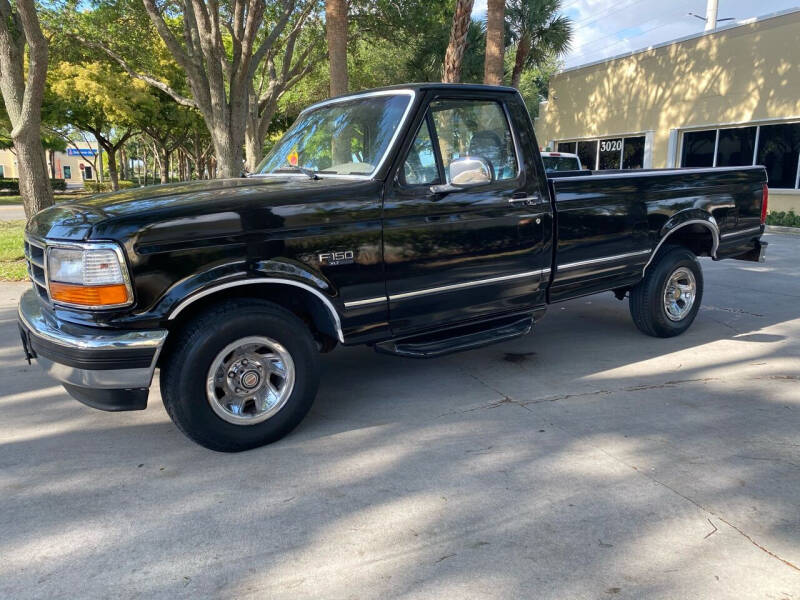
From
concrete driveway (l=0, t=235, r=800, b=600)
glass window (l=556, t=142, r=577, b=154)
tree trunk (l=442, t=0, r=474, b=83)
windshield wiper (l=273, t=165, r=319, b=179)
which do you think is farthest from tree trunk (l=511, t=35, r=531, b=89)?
windshield wiper (l=273, t=165, r=319, b=179)

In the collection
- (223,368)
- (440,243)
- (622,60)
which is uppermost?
(622,60)

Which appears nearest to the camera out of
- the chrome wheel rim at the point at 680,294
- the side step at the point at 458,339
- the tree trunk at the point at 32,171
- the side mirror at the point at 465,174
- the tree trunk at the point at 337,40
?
the side mirror at the point at 465,174

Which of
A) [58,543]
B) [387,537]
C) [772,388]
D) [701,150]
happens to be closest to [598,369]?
[772,388]

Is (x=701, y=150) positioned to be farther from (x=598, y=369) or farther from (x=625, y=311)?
(x=598, y=369)

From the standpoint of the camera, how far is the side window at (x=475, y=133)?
4266 mm

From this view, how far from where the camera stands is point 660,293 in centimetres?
566

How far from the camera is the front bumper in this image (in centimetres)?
321

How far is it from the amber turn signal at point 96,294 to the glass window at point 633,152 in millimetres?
20677

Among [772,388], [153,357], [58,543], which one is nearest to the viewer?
[58,543]

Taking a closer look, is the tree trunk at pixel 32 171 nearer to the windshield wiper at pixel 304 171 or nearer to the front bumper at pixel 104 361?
the windshield wiper at pixel 304 171

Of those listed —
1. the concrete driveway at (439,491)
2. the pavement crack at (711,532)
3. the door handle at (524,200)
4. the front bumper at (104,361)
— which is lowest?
the pavement crack at (711,532)

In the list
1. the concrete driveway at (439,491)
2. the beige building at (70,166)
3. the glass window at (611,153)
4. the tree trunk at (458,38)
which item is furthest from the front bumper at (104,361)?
the beige building at (70,166)

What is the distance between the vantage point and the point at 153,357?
10.7 ft

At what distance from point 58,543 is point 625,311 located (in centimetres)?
604
